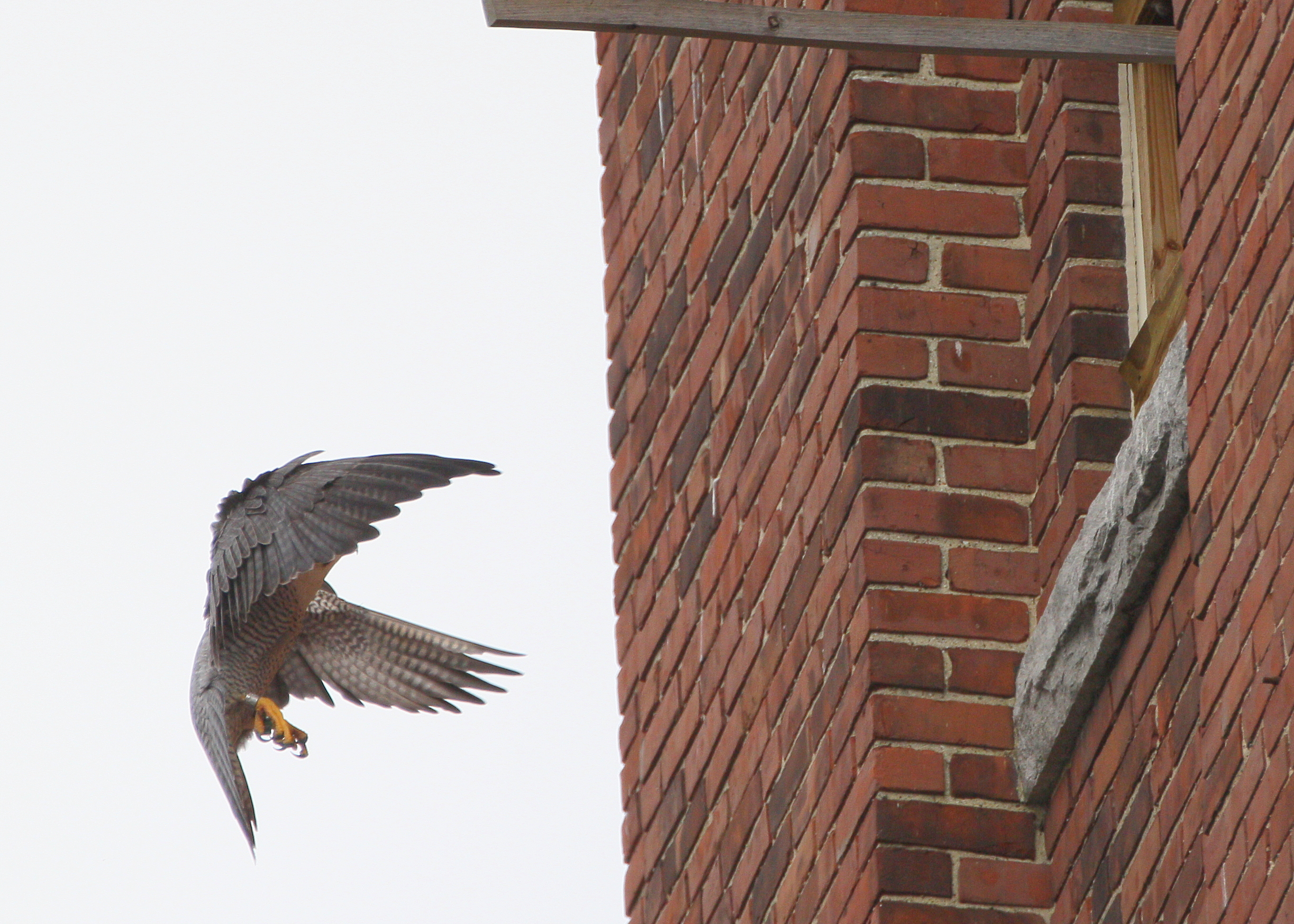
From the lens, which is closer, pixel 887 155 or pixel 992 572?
pixel 992 572

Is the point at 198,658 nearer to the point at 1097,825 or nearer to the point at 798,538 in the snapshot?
the point at 798,538

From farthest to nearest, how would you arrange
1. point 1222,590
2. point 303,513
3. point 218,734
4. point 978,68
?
point 218,734 < point 303,513 < point 978,68 < point 1222,590

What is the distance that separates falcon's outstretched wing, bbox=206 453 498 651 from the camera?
23.0 feet

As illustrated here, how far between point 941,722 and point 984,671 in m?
0.15

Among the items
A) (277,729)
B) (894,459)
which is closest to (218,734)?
(277,729)

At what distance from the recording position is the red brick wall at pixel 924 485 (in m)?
4.65

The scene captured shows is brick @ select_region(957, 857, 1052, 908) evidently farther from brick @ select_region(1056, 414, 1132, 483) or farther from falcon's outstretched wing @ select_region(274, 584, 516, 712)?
falcon's outstretched wing @ select_region(274, 584, 516, 712)

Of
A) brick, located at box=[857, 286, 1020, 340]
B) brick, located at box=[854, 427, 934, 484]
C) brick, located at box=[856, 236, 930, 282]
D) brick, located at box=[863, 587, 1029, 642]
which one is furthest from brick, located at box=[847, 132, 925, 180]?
brick, located at box=[863, 587, 1029, 642]

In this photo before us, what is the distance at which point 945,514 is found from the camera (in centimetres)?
565

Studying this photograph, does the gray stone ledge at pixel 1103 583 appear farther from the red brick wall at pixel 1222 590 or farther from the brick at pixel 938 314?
the brick at pixel 938 314

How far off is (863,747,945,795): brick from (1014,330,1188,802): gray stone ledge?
0.18 m

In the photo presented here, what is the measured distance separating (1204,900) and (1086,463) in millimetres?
1170

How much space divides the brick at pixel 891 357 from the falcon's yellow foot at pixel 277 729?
307cm

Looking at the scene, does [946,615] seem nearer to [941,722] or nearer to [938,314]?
[941,722]
